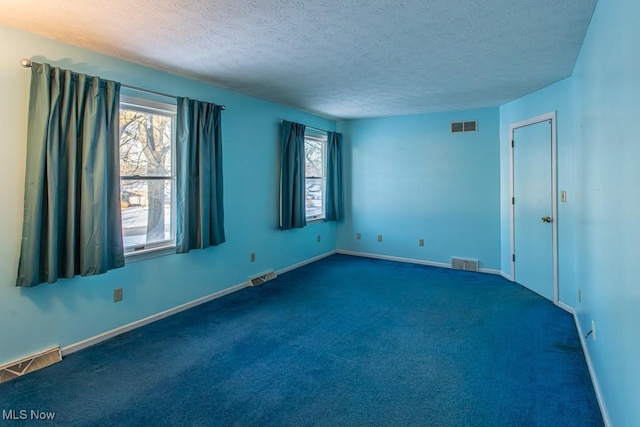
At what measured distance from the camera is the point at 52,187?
2416mm

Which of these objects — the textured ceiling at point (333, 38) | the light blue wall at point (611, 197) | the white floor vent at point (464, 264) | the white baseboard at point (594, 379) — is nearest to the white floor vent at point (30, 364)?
the textured ceiling at point (333, 38)

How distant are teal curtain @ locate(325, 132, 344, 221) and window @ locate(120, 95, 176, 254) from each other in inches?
113

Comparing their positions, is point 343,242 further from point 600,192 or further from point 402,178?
point 600,192

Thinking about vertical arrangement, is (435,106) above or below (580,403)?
above

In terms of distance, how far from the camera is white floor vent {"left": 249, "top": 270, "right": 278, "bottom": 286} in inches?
171

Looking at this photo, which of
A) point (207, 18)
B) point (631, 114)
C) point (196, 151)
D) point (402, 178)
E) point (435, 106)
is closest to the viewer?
point (631, 114)

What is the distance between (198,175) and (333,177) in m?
2.77

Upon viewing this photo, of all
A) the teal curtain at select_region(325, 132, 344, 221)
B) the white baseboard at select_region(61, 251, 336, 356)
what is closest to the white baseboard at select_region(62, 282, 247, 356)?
the white baseboard at select_region(61, 251, 336, 356)

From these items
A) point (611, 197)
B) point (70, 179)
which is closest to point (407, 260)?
point (611, 197)

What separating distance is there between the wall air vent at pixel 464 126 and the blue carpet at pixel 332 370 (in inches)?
99.9

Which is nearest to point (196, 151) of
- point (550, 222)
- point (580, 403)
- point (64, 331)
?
point (64, 331)

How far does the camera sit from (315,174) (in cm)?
575

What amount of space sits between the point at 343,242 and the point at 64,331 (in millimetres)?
4416

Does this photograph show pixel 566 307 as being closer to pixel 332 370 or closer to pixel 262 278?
pixel 332 370
